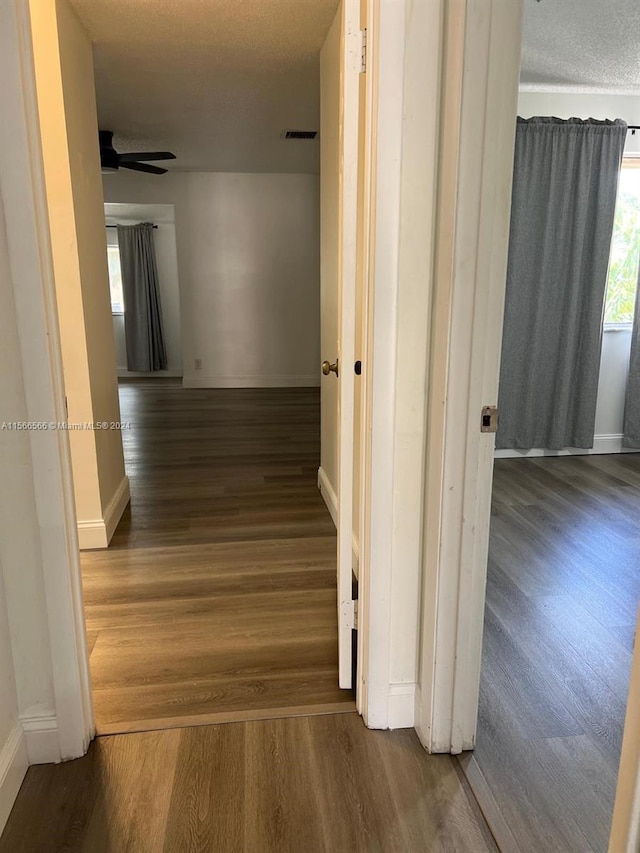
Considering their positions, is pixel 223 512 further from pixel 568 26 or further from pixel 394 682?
pixel 568 26

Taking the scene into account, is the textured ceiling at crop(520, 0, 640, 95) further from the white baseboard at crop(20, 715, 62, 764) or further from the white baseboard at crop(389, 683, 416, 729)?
the white baseboard at crop(20, 715, 62, 764)

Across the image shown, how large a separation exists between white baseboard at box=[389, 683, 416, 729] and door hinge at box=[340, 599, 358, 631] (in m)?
0.20

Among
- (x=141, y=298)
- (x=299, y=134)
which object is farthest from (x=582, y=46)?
(x=141, y=298)

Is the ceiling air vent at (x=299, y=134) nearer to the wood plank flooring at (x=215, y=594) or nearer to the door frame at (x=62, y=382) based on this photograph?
the wood plank flooring at (x=215, y=594)

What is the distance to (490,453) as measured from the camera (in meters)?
1.43

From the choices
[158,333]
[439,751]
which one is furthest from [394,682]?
[158,333]

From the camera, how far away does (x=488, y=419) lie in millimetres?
1399

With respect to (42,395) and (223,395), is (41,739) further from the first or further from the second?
(223,395)

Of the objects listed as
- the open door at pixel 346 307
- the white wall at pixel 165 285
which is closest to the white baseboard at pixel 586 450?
the open door at pixel 346 307

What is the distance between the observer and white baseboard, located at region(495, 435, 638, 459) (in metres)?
4.41

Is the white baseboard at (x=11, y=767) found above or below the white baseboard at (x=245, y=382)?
below

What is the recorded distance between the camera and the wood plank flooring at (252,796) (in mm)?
1337

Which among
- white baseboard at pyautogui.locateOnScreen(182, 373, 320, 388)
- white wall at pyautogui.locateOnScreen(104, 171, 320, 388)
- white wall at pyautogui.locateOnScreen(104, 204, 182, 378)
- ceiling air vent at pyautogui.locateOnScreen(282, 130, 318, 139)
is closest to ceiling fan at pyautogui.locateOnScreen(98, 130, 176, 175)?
ceiling air vent at pyautogui.locateOnScreen(282, 130, 318, 139)

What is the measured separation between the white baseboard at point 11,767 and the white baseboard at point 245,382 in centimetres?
604
